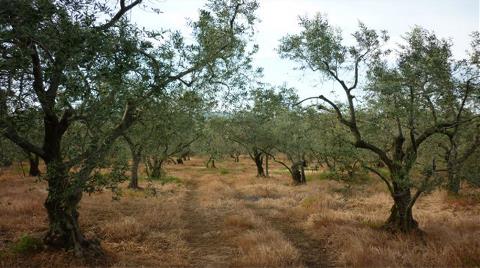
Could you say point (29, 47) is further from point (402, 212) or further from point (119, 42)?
point (402, 212)

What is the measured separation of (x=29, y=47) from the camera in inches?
328

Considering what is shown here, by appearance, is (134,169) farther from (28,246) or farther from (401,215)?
(401,215)

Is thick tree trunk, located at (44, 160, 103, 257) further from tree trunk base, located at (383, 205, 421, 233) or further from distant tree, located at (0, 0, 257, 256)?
tree trunk base, located at (383, 205, 421, 233)

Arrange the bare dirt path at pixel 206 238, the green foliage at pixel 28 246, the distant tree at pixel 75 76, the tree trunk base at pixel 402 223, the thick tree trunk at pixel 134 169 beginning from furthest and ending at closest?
the thick tree trunk at pixel 134 169 < the tree trunk base at pixel 402 223 < the bare dirt path at pixel 206 238 < the green foliage at pixel 28 246 < the distant tree at pixel 75 76

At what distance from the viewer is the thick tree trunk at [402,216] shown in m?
15.5

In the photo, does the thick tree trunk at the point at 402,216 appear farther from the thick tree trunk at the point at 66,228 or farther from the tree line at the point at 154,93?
the thick tree trunk at the point at 66,228

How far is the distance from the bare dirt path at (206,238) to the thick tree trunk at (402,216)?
696cm

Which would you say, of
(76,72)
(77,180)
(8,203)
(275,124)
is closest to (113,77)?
(76,72)

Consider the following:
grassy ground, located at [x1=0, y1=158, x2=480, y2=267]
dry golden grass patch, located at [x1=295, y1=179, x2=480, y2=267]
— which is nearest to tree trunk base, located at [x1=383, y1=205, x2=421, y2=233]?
dry golden grass patch, located at [x1=295, y1=179, x2=480, y2=267]

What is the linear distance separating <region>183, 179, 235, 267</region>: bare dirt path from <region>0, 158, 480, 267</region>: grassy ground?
4cm

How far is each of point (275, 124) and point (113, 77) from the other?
1272 inches

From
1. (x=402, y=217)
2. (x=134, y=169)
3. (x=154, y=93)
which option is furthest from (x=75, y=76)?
(x=134, y=169)

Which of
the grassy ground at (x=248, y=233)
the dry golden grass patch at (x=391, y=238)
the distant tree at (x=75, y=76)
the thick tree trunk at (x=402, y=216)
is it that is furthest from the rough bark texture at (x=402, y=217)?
the distant tree at (x=75, y=76)

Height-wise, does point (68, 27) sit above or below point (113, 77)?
above
